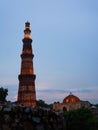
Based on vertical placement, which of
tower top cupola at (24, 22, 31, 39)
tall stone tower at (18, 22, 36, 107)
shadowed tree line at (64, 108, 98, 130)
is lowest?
shadowed tree line at (64, 108, 98, 130)

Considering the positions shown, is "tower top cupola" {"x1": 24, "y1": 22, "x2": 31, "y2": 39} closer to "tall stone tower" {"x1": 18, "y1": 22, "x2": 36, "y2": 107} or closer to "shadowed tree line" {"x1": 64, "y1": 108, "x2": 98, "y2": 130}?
"tall stone tower" {"x1": 18, "y1": 22, "x2": 36, "y2": 107}

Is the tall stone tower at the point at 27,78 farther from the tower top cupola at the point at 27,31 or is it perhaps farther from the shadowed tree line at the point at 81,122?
the shadowed tree line at the point at 81,122

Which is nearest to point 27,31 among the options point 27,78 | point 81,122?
point 27,78

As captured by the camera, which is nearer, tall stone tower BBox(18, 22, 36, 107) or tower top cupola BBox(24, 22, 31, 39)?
tall stone tower BBox(18, 22, 36, 107)

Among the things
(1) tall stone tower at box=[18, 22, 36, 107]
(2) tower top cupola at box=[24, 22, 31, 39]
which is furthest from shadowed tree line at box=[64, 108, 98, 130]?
(2) tower top cupola at box=[24, 22, 31, 39]

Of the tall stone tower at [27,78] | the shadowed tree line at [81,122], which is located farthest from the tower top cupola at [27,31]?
the shadowed tree line at [81,122]

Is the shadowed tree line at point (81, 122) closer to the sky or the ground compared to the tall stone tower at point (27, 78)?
closer to the ground

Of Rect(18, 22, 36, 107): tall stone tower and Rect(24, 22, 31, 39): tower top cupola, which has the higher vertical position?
Rect(24, 22, 31, 39): tower top cupola

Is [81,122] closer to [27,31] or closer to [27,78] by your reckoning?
[27,78]

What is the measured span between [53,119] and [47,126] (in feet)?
2.12

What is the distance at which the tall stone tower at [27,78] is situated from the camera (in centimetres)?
9394

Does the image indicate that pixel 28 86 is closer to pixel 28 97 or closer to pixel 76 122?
pixel 28 97

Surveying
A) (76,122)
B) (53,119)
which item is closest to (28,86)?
(76,122)

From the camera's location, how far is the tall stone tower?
93938 mm
